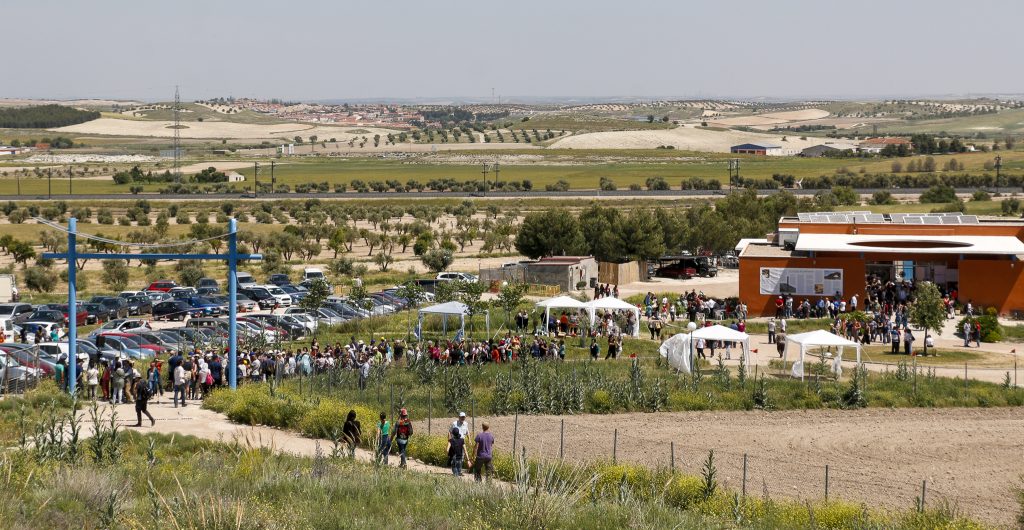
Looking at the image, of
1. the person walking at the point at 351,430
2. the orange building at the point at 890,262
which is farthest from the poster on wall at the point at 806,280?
the person walking at the point at 351,430

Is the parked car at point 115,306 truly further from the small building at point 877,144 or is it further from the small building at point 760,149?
the small building at point 877,144

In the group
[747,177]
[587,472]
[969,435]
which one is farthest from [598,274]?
[747,177]

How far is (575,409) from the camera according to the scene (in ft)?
79.0

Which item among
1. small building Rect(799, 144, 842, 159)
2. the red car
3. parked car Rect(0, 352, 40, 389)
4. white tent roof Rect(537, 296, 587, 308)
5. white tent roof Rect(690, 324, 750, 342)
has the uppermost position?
small building Rect(799, 144, 842, 159)

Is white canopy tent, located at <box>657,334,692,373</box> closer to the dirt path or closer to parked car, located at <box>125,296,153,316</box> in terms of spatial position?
the dirt path

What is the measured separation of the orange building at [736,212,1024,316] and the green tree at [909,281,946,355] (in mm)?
6275

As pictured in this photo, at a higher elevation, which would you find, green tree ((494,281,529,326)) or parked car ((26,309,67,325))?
green tree ((494,281,529,326))

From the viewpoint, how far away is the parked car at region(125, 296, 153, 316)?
39.3 meters

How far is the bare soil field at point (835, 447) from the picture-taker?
17.8 m

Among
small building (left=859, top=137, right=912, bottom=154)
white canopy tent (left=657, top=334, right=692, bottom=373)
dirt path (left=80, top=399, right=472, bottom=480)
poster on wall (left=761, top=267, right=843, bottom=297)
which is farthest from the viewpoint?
small building (left=859, top=137, right=912, bottom=154)

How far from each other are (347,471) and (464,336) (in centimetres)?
1734

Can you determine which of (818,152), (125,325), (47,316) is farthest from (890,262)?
(818,152)

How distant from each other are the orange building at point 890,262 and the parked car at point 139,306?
65.8 ft

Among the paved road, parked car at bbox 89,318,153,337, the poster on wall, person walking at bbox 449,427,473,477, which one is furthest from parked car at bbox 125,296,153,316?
the paved road
